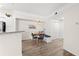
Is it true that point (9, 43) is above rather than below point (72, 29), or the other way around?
below

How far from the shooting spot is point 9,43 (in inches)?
71.6

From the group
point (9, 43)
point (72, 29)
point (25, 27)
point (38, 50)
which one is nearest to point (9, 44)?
point (9, 43)

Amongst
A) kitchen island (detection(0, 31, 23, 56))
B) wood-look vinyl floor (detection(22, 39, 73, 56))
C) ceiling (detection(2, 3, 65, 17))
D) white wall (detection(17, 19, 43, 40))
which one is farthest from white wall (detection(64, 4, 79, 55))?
kitchen island (detection(0, 31, 23, 56))

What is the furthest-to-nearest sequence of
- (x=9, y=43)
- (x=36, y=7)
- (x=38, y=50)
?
(x=36, y=7)
(x=38, y=50)
(x=9, y=43)

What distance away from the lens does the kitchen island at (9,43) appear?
1685 millimetres

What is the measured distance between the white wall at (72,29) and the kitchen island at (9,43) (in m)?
1.89

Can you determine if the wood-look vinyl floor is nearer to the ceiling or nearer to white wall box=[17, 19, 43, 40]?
white wall box=[17, 19, 43, 40]

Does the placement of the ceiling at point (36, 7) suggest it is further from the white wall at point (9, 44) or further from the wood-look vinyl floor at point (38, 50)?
the white wall at point (9, 44)

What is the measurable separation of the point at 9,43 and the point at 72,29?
2.18m

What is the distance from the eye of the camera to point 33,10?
378 cm

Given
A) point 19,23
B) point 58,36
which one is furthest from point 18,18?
point 58,36

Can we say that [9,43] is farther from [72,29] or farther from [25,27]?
[72,29]

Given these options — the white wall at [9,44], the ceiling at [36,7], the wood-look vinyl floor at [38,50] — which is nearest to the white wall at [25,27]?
the wood-look vinyl floor at [38,50]

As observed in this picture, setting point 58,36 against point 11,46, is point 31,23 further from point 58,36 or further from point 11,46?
point 58,36
